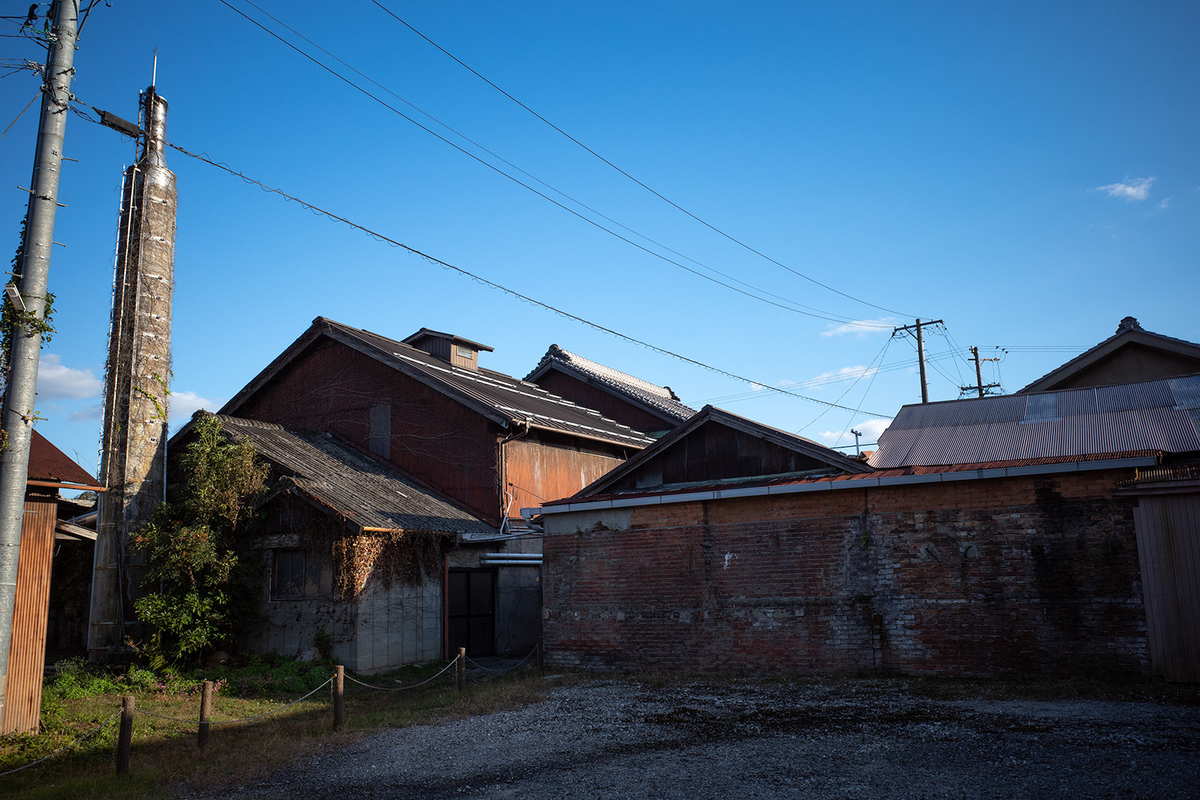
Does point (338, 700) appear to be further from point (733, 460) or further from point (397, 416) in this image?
point (397, 416)

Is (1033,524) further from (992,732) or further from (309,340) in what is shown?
(309,340)

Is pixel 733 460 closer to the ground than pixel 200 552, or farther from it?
farther from it

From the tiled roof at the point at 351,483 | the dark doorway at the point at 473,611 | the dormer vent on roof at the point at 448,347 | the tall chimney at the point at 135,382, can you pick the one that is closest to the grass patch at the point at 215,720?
the tall chimney at the point at 135,382

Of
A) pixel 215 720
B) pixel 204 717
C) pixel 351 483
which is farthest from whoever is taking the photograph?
pixel 351 483

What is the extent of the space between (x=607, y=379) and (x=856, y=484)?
1972 cm

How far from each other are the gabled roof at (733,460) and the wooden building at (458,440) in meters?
3.76

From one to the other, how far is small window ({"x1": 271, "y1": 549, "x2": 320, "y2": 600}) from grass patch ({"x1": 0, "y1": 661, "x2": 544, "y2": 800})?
1332 mm

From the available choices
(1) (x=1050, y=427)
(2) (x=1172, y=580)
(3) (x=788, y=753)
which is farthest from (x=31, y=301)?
(1) (x=1050, y=427)

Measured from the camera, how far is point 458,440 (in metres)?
20.1

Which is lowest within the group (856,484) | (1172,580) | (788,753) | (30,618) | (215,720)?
(215,720)

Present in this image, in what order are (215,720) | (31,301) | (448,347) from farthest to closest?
(448,347) → (215,720) → (31,301)

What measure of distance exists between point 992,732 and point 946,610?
3630 mm

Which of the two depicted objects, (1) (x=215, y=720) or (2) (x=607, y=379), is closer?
(1) (x=215, y=720)

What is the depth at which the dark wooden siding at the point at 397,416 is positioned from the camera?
776 inches
